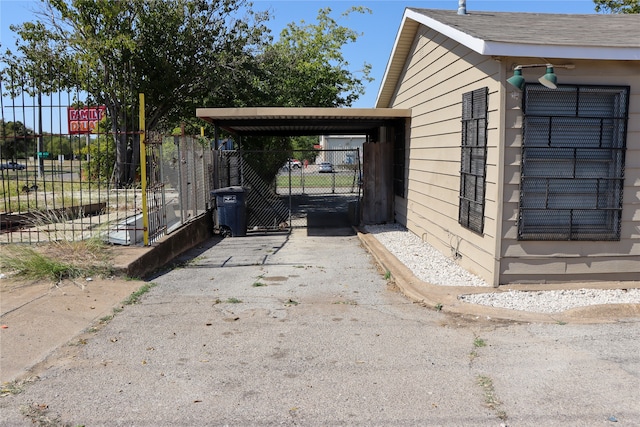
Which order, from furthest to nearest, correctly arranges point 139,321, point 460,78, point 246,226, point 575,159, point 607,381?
1. point 246,226
2. point 460,78
3. point 575,159
4. point 139,321
5. point 607,381

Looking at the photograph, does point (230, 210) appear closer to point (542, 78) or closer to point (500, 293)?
point (500, 293)

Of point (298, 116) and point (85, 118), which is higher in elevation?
point (85, 118)

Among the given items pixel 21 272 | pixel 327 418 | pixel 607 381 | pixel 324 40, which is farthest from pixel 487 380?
pixel 324 40

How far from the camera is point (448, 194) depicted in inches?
356

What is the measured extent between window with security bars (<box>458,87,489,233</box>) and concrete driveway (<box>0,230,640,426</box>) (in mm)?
1728

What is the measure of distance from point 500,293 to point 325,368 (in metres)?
2.94

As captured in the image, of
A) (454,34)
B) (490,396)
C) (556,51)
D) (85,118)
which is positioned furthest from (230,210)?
(85,118)

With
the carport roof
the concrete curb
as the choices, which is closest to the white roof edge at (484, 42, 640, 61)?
the concrete curb

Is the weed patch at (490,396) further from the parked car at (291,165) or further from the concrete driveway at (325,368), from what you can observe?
the parked car at (291,165)

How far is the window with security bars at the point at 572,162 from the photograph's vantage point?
6684 millimetres

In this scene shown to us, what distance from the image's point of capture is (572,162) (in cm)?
677

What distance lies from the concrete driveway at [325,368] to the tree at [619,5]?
57.6 feet

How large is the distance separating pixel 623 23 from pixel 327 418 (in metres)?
7.87

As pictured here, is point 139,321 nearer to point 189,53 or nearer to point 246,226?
point 246,226
